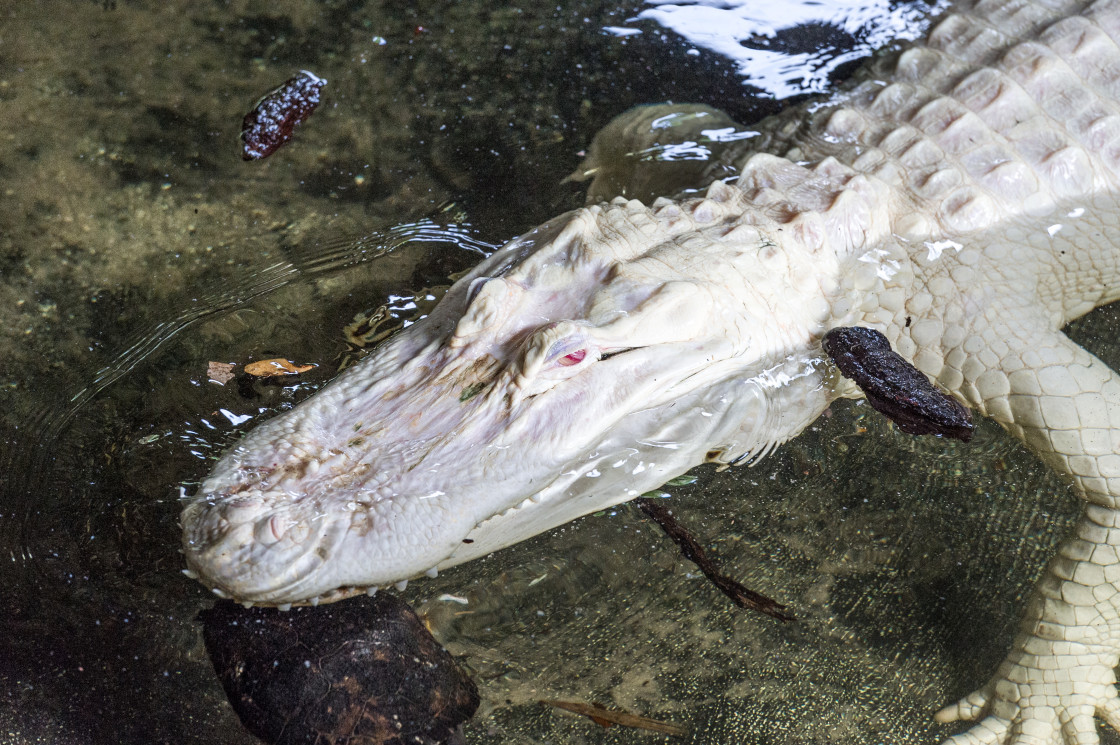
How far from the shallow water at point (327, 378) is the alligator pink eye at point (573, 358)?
0.62m

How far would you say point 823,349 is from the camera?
2.74m

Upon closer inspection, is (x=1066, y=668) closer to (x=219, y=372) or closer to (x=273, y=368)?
(x=273, y=368)

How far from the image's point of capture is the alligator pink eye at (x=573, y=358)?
225 cm

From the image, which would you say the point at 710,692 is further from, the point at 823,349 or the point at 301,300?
the point at 301,300

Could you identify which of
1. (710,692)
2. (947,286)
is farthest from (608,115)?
(710,692)

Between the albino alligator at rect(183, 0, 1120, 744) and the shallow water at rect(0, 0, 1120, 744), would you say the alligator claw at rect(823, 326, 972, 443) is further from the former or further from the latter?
the shallow water at rect(0, 0, 1120, 744)

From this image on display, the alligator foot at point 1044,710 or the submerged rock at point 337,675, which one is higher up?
Answer: the submerged rock at point 337,675

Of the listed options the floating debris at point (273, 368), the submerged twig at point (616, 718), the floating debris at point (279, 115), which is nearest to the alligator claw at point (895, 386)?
the submerged twig at point (616, 718)

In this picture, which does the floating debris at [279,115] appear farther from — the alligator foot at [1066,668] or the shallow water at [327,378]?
the alligator foot at [1066,668]

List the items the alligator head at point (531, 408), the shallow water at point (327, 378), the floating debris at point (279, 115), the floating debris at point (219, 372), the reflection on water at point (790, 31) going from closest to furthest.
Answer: the alligator head at point (531, 408) < the shallow water at point (327, 378) < the floating debris at point (219, 372) < the floating debris at point (279, 115) < the reflection on water at point (790, 31)

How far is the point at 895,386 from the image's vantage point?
2.55m

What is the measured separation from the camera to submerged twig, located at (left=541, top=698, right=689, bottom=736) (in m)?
2.43

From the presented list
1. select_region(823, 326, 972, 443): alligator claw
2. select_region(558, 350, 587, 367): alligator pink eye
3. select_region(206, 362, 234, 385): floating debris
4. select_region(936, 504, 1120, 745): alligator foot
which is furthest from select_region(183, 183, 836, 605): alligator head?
select_region(936, 504, 1120, 745): alligator foot

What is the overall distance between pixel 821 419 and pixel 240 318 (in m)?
2.16
